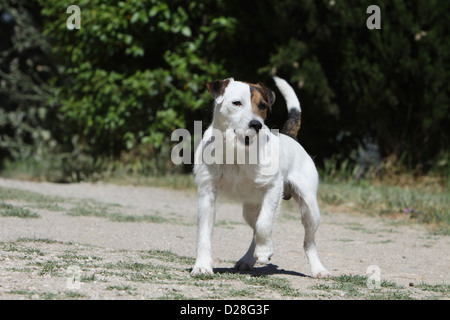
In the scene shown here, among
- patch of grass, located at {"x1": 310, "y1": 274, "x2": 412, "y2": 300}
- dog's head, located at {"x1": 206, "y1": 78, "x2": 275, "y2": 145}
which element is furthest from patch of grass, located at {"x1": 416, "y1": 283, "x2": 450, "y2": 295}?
dog's head, located at {"x1": 206, "y1": 78, "x2": 275, "y2": 145}

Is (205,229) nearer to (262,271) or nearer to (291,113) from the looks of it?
(262,271)

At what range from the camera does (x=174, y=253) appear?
5641 mm

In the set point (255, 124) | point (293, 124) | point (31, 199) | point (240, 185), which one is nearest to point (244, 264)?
point (240, 185)

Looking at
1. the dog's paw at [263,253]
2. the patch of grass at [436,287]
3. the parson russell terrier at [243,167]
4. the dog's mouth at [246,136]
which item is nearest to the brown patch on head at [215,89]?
the parson russell terrier at [243,167]

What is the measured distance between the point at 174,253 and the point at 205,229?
1.04 m

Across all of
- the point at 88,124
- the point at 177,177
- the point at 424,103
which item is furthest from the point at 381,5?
the point at 88,124

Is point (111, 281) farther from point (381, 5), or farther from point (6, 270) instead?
point (381, 5)

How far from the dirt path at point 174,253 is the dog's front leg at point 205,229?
111 millimetres

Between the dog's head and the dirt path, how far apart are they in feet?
3.34

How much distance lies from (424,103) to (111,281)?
7.21 meters

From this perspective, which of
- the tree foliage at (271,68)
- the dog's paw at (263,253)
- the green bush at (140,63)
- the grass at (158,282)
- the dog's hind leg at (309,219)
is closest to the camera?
the grass at (158,282)

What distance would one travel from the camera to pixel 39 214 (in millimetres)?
7066

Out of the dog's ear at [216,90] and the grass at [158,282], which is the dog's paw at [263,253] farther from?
the dog's ear at [216,90]

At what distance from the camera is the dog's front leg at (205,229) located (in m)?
4.59
